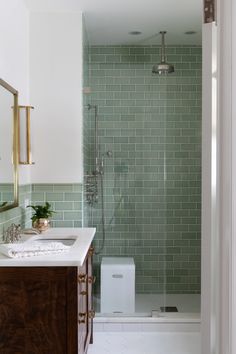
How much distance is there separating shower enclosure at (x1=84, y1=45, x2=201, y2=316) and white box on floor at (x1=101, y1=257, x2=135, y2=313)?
1.06ft

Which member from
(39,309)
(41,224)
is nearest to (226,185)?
(39,309)

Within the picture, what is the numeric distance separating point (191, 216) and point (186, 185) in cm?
32

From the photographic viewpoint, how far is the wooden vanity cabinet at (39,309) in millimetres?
2021

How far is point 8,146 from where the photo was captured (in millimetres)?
2727

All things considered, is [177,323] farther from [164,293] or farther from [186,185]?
[186,185]

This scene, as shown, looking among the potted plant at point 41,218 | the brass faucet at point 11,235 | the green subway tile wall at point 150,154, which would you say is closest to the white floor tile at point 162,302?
the green subway tile wall at point 150,154

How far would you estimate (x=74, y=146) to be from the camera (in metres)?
3.40

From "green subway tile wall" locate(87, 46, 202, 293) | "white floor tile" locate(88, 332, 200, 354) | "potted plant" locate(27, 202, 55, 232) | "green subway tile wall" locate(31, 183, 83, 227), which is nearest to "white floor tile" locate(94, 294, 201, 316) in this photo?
"green subway tile wall" locate(87, 46, 202, 293)

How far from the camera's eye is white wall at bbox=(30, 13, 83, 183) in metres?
3.38

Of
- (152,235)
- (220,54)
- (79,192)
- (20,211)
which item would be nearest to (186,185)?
(152,235)

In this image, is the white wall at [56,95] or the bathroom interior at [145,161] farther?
the bathroom interior at [145,161]

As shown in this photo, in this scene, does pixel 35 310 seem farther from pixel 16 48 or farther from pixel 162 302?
pixel 162 302

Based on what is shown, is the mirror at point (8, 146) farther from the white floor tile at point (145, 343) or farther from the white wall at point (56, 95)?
the white floor tile at point (145, 343)

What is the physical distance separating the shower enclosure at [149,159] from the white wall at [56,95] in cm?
67
